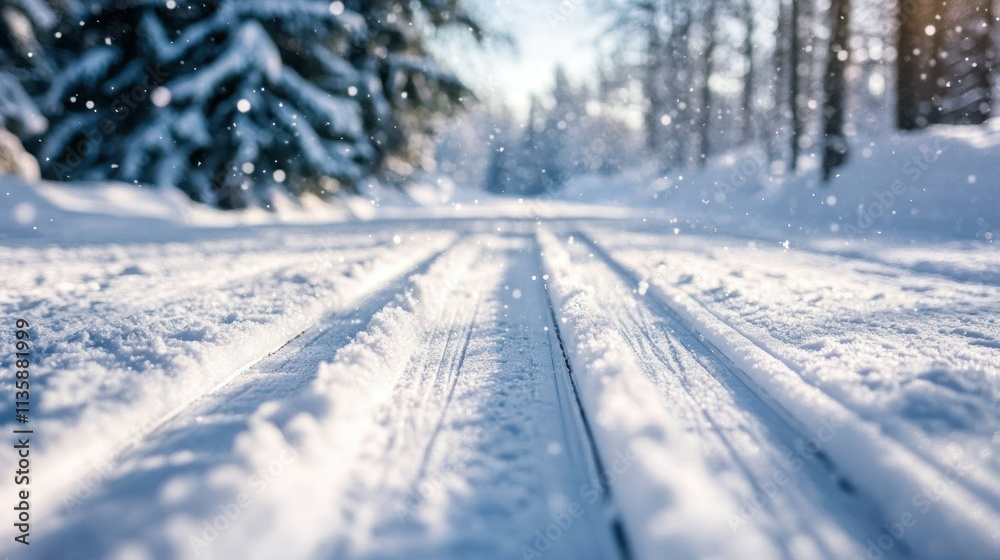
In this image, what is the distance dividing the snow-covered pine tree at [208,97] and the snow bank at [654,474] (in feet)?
31.1

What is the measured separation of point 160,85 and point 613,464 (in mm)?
11440

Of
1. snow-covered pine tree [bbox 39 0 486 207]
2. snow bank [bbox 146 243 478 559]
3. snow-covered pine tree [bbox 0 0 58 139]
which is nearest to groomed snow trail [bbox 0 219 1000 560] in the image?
snow bank [bbox 146 243 478 559]

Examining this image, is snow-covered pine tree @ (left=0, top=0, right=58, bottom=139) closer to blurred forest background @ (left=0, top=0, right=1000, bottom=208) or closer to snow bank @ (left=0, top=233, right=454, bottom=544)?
blurred forest background @ (left=0, top=0, right=1000, bottom=208)

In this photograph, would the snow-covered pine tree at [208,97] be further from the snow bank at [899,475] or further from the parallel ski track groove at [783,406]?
the snow bank at [899,475]

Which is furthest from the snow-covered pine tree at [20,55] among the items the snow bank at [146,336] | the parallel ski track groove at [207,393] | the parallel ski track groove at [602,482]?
the parallel ski track groove at [602,482]

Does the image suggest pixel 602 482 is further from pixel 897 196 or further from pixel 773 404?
pixel 897 196

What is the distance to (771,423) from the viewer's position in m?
1.87

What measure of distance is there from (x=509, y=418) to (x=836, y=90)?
10659mm

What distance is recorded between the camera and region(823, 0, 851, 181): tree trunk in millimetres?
9328

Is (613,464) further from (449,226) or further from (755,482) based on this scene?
(449,226)

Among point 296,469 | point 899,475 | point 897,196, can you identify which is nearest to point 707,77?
point 897,196

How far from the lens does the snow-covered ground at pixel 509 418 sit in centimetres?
128

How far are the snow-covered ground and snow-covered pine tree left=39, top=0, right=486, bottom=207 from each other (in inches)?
254

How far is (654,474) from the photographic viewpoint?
1385mm
